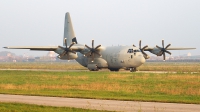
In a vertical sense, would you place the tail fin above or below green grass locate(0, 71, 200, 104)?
above

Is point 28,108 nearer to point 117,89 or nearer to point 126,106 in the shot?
point 126,106

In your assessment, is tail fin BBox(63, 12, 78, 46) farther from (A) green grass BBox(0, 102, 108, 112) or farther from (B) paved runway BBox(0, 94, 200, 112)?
(A) green grass BBox(0, 102, 108, 112)

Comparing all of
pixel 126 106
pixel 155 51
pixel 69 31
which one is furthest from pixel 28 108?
pixel 69 31

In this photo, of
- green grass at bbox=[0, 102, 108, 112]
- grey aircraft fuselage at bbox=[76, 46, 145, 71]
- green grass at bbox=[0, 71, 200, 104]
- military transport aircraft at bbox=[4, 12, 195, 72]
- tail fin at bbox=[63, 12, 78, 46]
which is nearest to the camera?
green grass at bbox=[0, 102, 108, 112]

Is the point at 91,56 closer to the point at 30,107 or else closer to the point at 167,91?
the point at 167,91

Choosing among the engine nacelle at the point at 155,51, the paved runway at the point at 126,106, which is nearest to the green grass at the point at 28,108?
the paved runway at the point at 126,106

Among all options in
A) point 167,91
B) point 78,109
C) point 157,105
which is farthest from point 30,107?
point 167,91

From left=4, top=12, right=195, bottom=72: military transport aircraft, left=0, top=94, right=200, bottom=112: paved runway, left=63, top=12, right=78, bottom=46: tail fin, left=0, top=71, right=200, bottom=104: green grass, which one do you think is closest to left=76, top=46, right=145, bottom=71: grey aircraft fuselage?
left=4, top=12, right=195, bottom=72: military transport aircraft

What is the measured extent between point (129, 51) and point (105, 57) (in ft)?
16.1

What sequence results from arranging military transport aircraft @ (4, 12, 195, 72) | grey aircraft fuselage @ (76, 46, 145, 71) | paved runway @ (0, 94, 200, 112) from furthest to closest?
military transport aircraft @ (4, 12, 195, 72), grey aircraft fuselage @ (76, 46, 145, 71), paved runway @ (0, 94, 200, 112)

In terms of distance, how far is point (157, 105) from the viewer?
66.3 feet

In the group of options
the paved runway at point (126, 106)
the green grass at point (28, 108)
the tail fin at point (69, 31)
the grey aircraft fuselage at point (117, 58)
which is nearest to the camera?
the paved runway at point (126, 106)

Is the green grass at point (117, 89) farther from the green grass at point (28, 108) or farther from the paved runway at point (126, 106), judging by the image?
the green grass at point (28, 108)

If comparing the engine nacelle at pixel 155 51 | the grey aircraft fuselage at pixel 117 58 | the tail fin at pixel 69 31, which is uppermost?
the tail fin at pixel 69 31
